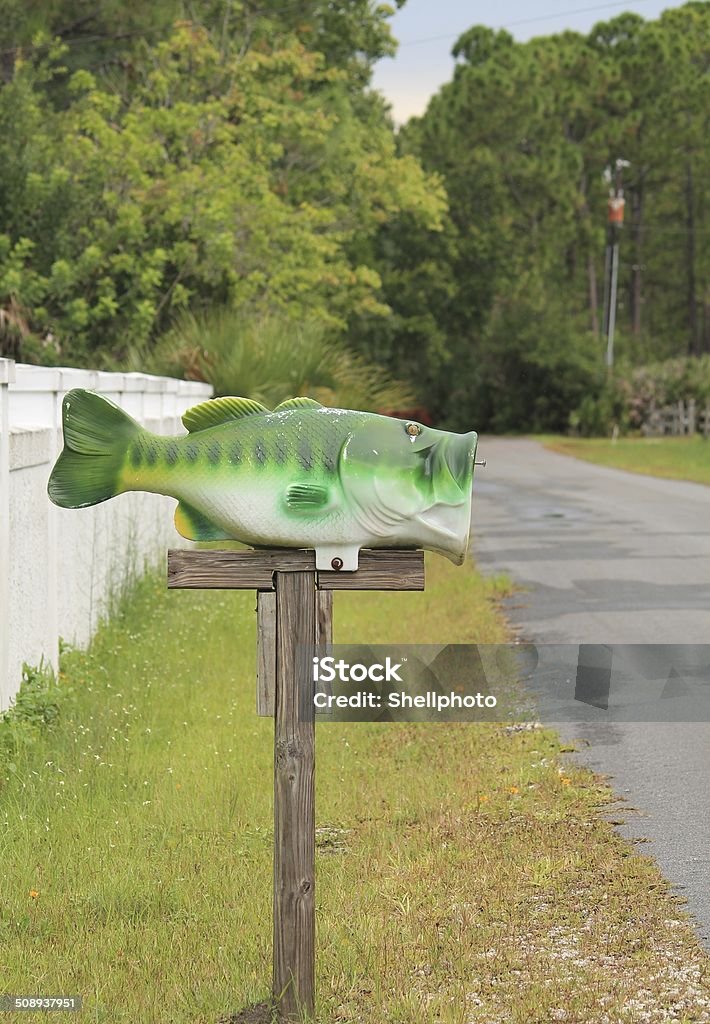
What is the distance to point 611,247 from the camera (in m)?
76.4

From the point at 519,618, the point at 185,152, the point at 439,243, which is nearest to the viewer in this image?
the point at 519,618

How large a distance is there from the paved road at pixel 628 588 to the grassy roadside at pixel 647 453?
2.13 meters

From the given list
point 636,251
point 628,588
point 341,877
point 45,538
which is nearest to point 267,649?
point 341,877

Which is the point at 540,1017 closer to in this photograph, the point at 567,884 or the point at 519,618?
the point at 567,884

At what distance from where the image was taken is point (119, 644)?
32.7ft

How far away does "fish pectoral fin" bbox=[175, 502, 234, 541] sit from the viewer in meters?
4.44

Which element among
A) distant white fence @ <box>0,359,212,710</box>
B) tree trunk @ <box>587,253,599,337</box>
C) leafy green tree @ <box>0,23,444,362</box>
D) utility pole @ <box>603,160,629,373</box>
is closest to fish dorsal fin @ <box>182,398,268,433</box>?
distant white fence @ <box>0,359,212,710</box>

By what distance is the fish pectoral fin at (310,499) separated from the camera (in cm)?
430

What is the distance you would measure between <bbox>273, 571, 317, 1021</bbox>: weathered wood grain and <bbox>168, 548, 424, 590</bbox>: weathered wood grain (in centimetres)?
4

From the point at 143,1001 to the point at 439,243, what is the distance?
6119 cm

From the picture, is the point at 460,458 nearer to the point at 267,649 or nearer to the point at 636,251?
the point at 267,649

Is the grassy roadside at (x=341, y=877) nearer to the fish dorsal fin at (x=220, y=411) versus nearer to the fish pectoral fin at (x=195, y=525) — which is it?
the fish pectoral fin at (x=195, y=525)

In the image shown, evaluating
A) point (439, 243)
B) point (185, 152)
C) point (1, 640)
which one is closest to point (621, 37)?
point (439, 243)

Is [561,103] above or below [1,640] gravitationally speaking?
above
